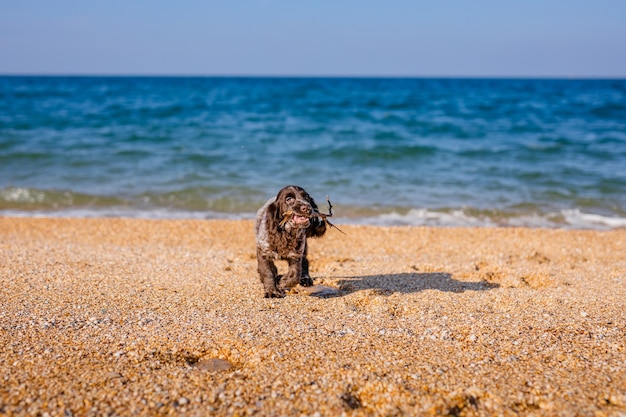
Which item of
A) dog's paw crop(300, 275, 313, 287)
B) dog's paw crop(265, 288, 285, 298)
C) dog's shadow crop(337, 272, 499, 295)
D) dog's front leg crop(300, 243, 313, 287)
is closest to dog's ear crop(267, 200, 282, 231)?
dog's paw crop(265, 288, 285, 298)

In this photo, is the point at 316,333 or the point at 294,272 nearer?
the point at 316,333

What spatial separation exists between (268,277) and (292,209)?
119 centimetres

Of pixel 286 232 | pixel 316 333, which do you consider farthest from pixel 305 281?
pixel 316 333

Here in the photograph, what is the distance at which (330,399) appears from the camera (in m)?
4.25

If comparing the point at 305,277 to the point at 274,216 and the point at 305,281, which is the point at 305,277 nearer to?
the point at 305,281

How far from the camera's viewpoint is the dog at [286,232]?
6211 millimetres

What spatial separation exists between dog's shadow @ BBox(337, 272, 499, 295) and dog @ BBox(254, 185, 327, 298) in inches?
32.3

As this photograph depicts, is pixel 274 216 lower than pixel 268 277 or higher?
higher

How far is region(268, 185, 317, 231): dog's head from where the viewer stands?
6.14 m

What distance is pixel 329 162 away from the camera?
1920cm

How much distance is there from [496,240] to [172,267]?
20.0 ft

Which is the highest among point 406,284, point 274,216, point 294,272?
point 274,216

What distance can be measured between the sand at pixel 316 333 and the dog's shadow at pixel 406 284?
Result: 4 centimetres

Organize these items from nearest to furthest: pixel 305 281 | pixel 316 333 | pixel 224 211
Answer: pixel 316 333 < pixel 305 281 < pixel 224 211
